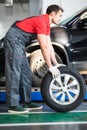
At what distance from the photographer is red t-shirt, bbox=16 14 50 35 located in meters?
5.33

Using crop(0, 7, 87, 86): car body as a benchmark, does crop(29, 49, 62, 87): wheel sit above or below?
below

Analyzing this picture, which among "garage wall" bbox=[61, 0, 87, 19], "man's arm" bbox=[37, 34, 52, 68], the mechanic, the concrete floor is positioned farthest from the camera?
"garage wall" bbox=[61, 0, 87, 19]

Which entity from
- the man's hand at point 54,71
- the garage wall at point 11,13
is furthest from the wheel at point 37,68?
the garage wall at point 11,13

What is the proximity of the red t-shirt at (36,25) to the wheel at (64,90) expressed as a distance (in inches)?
24.4

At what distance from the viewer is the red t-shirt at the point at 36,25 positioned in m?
5.33

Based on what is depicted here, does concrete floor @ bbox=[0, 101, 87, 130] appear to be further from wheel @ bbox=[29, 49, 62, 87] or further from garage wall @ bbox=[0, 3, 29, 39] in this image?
garage wall @ bbox=[0, 3, 29, 39]

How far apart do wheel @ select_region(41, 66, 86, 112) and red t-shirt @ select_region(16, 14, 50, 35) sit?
2.03ft

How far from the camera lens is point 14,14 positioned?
58.5 ft

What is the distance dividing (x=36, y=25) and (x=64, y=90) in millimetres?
1013

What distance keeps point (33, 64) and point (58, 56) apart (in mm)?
465

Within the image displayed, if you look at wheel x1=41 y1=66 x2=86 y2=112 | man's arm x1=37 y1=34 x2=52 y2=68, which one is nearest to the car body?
wheel x1=41 y1=66 x2=86 y2=112

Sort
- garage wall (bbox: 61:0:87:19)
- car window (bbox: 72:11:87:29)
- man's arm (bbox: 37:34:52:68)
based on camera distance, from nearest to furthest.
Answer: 1. man's arm (bbox: 37:34:52:68)
2. car window (bbox: 72:11:87:29)
3. garage wall (bbox: 61:0:87:19)

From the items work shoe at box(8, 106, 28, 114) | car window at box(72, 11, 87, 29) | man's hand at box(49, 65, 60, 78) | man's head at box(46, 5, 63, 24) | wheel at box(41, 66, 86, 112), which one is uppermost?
man's head at box(46, 5, 63, 24)

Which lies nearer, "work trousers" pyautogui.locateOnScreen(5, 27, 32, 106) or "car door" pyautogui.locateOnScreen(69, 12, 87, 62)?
"work trousers" pyautogui.locateOnScreen(5, 27, 32, 106)
